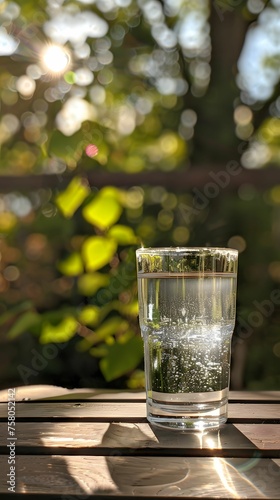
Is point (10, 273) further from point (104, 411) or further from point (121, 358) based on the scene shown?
point (104, 411)

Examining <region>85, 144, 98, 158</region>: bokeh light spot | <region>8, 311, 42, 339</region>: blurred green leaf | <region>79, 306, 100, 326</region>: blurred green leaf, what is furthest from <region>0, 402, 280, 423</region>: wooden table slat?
<region>85, 144, 98, 158</region>: bokeh light spot

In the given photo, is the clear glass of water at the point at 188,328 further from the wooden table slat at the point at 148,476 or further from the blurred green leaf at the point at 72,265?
the blurred green leaf at the point at 72,265

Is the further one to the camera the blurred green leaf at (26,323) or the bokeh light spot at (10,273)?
the bokeh light spot at (10,273)

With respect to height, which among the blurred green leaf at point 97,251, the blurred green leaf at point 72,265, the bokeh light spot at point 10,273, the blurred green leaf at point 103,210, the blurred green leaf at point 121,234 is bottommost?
the bokeh light spot at point 10,273

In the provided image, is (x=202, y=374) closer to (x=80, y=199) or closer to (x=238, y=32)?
(x=80, y=199)

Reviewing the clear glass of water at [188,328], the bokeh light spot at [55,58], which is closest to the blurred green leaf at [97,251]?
the clear glass of water at [188,328]

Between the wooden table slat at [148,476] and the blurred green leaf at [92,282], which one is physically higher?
the blurred green leaf at [92,282]
